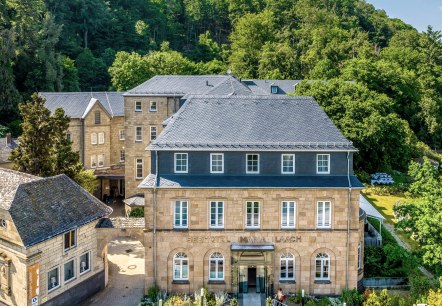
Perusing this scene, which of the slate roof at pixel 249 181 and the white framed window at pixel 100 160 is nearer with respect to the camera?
the slate roof at pixel 249 181

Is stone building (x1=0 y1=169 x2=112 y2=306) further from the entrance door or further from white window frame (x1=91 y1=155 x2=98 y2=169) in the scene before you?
white window frame (x1=91 y1=155 x2=98 y2=169)

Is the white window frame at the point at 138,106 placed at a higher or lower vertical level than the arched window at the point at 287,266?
higher

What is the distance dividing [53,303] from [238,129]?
16313 mm

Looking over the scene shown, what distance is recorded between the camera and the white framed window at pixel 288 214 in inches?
1272

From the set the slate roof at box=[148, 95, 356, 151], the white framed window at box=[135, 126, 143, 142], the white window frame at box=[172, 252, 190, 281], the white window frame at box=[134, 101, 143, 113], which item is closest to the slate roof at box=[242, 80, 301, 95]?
the white window frame at box=[134, 101, 143, 113]

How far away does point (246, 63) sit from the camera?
107062 mm

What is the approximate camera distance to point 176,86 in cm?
5456

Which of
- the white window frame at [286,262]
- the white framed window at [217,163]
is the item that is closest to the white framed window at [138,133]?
the white framed window at [217,163]

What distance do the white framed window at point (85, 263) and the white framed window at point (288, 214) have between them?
44.2ft


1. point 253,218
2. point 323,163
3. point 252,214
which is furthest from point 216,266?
point 323,163

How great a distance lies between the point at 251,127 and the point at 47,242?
594 inches

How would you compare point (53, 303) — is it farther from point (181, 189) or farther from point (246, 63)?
point (246, 63)

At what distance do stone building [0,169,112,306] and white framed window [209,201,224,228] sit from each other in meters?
7.72

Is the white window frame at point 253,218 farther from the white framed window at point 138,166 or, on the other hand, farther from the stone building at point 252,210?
the white framed window at point 138,166
